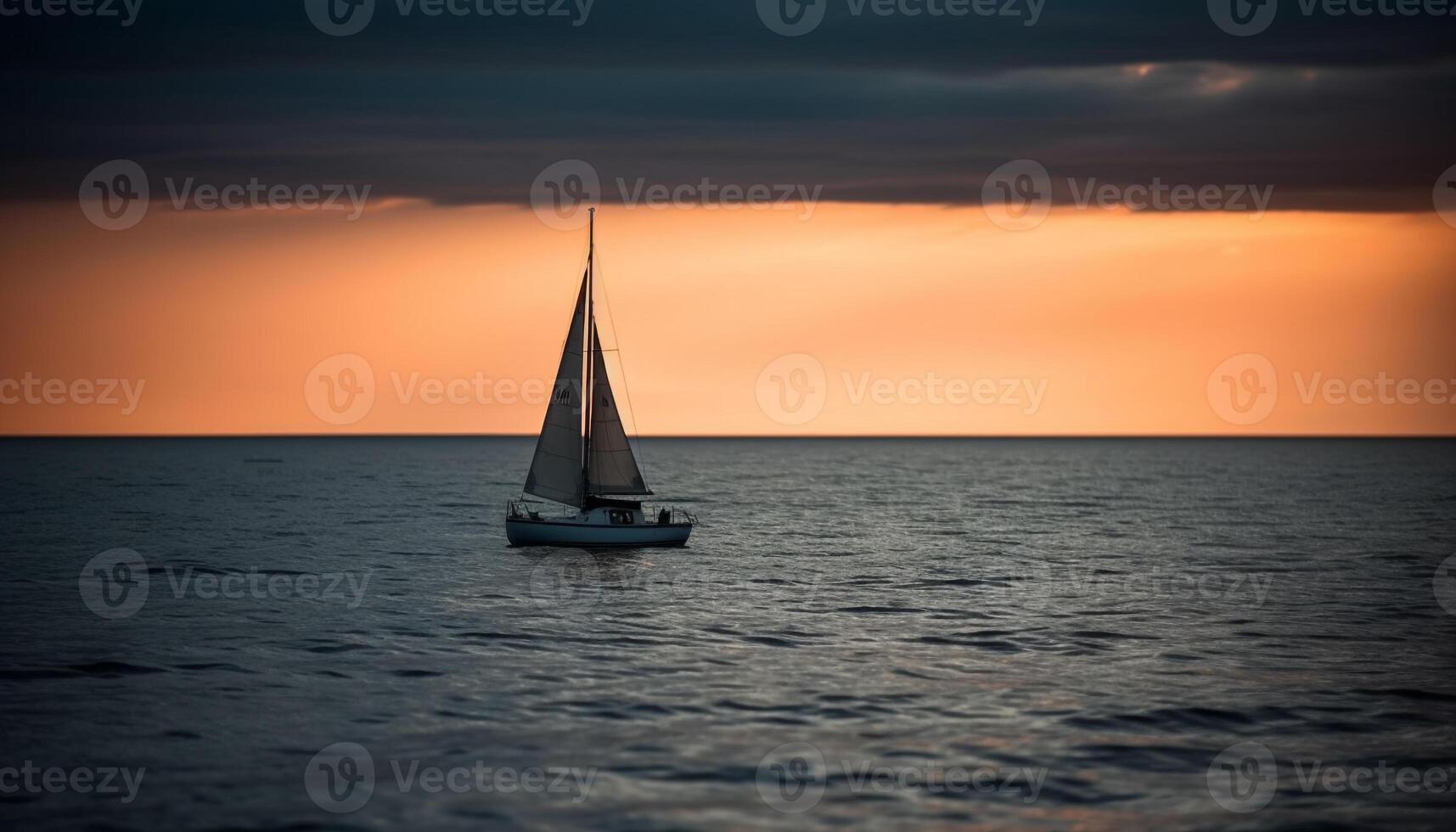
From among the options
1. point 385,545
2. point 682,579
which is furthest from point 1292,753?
point 385,545

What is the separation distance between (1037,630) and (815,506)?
8787 centimetres

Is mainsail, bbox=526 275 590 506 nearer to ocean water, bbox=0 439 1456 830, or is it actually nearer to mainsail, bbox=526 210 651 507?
mainsail, bbox=526 210 651 507

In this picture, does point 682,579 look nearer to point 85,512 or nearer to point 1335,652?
point 1335,652

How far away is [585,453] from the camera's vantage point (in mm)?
69000

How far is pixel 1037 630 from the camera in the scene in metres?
51.4

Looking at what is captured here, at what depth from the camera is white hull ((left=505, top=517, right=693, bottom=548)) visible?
69938 mm

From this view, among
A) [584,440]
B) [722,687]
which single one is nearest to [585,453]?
[584,440]

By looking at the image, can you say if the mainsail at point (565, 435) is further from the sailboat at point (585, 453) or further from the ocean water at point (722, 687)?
the ocean water at point (722, 687)

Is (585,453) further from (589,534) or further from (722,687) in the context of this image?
(722,687)

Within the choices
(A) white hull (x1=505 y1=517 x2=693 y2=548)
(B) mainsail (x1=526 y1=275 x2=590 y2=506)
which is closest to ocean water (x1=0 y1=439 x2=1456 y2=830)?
(A) white hull (x1=505 y1=517 x2=693 y2=548)

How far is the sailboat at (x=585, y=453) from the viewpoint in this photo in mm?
68000

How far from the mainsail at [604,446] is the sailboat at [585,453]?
45mm

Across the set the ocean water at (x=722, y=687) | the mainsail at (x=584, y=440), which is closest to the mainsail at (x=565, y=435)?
the mainsail at (x=584, y=440)

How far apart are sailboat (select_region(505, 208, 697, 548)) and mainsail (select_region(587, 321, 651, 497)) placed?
4 cm
